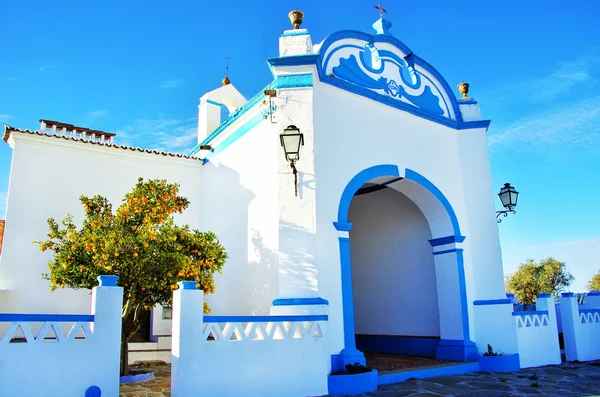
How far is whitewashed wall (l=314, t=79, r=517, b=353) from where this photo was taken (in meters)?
7.00

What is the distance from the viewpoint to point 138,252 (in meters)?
6.51

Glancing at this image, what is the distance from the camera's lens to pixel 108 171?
30.9ft

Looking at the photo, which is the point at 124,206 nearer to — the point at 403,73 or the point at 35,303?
the point at 35,303

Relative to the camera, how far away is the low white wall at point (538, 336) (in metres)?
8.59

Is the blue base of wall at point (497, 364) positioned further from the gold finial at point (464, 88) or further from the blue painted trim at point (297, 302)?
the gold finial at point (464, 88)

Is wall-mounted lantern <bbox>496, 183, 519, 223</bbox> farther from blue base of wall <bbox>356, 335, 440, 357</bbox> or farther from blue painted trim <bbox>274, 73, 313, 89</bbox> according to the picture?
blue painted trim <bbox>274, 73, 313, 89</bbox>

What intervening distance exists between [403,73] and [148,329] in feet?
23.1

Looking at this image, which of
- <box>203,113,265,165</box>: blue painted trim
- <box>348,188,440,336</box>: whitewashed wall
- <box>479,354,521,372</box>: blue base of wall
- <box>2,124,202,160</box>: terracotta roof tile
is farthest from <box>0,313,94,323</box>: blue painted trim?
<box>348,188,440,336</box>: whitewashed wall

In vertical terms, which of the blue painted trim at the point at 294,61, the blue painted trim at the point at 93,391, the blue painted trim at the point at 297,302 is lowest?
the blue painted trim at the point at 93,391

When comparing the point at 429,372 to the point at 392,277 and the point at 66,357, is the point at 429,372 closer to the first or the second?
the point at 392,277

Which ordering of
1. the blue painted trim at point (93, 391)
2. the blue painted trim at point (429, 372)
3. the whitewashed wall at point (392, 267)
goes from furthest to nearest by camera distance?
the whitewashed wall at point (392, 267) < the blue painted trim at point (429, 372) < the blue painted trim at point (93, 391)

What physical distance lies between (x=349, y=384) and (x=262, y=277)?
2.15 metres

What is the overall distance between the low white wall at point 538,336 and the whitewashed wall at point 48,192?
657cm

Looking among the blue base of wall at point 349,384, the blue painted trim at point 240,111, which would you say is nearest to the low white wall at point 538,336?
the blue base of wall at point 349,384
